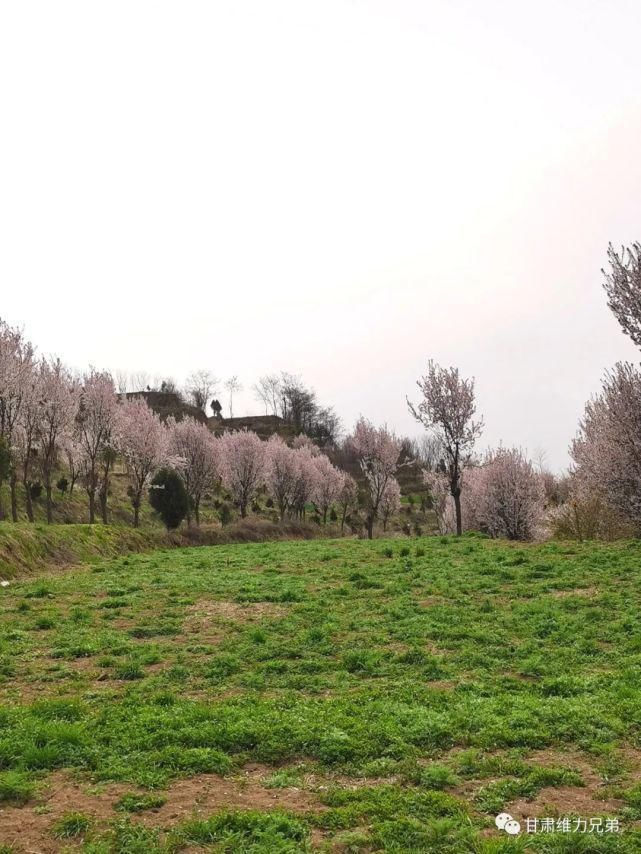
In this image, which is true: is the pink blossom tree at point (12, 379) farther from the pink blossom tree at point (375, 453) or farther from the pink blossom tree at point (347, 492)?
the pink blossom tree at point (347, 492)

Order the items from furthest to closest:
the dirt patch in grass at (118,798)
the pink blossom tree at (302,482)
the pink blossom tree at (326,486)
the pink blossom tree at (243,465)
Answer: the pink blossom tree at (326,486) < the pink blossom tree at (302,482) < the pink blossom tree at (243,465) < the dirt patch in grass at (118,798)

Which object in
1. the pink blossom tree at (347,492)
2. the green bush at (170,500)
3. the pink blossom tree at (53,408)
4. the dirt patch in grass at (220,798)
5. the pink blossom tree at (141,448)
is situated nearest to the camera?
the dirt patch in grass at (220,798)

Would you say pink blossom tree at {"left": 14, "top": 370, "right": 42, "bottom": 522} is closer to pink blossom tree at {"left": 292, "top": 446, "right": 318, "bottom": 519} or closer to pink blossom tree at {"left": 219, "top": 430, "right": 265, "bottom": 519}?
pink blossom tree at {"left": 219, "top": 430, "right": 265, "bottom": 519}

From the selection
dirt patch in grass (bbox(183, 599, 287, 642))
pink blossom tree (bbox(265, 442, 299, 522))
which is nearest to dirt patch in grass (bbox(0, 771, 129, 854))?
dirt patch in grass (bbox(183, 599, 287, 642))

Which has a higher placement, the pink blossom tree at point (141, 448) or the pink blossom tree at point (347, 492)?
the pink blossom tree at point (141, 448)

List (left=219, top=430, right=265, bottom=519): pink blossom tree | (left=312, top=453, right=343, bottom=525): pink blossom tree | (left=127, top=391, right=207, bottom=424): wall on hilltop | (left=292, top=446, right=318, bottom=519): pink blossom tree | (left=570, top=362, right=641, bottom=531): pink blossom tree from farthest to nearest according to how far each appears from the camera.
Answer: (left=127, top=391, right=207, bottom=424): wall on hilltop
(left=312, top=453, right=343, bottom=525): pink blossom tree
(left=292, top=446, right=318, bottom=519): pink blossom tree
(left=219, top=430, right=265, bottom=519): pink blossom tree
(left=570, top=362, right=641, bottom=531): pink blossom tree

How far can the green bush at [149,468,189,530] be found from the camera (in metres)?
37.9

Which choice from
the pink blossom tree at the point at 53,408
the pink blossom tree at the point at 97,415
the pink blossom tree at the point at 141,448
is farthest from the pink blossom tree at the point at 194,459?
the pink blossom tree at the point at 53,408

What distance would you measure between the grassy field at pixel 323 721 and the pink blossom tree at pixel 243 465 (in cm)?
3637

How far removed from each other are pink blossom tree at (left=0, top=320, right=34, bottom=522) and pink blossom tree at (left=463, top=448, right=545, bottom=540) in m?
23.4

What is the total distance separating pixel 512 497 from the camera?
101ft

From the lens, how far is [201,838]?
15.1 ft

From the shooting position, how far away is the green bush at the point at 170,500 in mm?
37938

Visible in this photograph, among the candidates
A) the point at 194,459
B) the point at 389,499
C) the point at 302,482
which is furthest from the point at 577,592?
the point at 302,482
